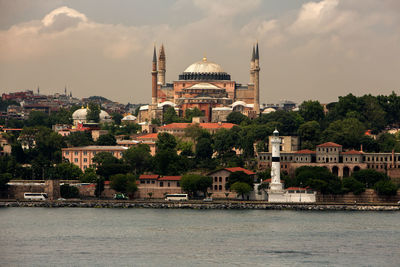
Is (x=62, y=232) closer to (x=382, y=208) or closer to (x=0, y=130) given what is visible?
(x=382, y=208)

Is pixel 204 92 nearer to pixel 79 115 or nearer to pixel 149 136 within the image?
pixel 79 115

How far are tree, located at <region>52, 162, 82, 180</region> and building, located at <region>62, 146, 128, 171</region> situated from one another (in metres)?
4.75

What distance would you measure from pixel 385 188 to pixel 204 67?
50408mm

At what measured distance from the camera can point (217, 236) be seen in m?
57.4

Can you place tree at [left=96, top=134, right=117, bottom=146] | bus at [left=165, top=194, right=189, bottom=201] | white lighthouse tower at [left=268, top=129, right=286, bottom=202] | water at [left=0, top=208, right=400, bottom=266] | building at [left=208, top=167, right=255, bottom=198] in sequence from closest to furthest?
1. water at [left=0, top=208, right=400, bottom=266]
2. white lighthouse tower at [left=268, top=129, right=286, bottom=202]
3. bus at [left=165, top=194, right=189, bottom=201]
4. building at [left=208, top=167, right=255, bottom=198]
5. tree at [left=96, top=134, right=117, bottom=146]

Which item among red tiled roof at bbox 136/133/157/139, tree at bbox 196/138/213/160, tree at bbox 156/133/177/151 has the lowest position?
tree at bbox 196/138/213/160

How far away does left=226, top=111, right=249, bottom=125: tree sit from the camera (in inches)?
4117

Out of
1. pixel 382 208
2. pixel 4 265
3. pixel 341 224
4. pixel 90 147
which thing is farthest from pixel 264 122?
pixel 4 265

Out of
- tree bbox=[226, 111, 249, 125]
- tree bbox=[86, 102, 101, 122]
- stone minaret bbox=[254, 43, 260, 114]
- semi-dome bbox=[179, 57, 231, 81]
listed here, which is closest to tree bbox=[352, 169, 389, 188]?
tree bbox=[226, 111, 249, 125]

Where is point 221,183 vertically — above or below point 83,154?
below

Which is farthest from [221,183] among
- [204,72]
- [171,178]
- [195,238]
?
[204,72]

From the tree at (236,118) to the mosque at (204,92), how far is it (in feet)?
8.11

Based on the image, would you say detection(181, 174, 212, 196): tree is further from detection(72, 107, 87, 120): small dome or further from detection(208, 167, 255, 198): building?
detection(72, 107, 87, 120): small dome

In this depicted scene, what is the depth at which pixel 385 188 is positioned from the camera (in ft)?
237
